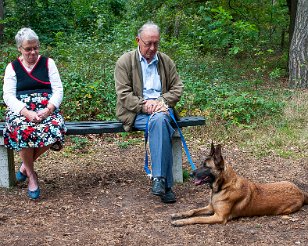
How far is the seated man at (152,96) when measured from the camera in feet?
15.5

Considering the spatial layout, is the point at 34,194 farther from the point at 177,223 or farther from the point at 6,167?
the point at 177,223

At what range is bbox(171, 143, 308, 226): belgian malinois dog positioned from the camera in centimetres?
418

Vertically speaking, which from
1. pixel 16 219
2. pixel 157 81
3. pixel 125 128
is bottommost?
pixel 16 219

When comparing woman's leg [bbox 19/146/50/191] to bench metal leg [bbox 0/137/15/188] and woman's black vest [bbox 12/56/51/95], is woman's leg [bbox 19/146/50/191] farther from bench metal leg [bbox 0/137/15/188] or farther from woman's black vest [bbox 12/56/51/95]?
woman's black vest [bbox 12/56/51/95]

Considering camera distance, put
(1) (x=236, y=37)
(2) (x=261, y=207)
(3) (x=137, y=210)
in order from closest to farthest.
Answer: (2) (x=261, y=207) → (3) (x=137, y=210) → (1) (x=236, y=37)

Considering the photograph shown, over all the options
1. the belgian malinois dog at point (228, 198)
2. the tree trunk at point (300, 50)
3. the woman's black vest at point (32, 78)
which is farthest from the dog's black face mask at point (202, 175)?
the tree trunk at point (300, 50)

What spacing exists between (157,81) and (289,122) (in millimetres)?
3257

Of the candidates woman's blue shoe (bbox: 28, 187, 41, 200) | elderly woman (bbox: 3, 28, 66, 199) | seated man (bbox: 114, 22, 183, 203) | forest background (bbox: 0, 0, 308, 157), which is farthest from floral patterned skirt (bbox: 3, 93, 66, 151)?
forest background (bbox: 0, 0, 308, 157)

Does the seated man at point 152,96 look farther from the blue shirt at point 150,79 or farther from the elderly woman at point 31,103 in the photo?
the elderly woman at point 31,103

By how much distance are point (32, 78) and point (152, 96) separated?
126 cm

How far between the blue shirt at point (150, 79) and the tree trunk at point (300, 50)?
5488 mm

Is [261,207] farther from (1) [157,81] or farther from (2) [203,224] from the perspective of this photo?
(1) [157,81]

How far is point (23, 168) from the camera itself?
522 cm

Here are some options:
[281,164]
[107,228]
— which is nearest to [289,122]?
[281,164]
